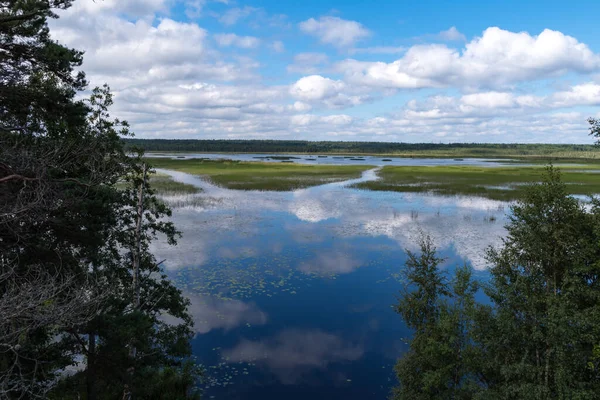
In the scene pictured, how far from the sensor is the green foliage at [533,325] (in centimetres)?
1288

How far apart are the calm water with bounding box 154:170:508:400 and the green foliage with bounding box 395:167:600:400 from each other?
2.98m

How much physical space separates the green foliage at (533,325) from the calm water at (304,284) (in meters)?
2.98

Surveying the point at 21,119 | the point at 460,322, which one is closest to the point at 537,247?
the point at 460,322

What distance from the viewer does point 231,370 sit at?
17.6m

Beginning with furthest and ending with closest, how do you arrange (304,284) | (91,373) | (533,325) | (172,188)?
(172,188)
(304,284)
(533,325)
(91,373)

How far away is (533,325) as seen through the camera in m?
14.0

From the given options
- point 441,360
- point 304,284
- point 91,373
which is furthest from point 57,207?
point 304,284

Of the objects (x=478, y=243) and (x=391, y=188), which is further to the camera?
(x=391, y=188)

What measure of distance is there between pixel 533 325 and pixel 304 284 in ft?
49.5

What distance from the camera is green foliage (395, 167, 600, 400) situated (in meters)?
12.9

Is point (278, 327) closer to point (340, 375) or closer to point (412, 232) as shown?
point (340, 375)

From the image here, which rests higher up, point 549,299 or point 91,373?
point 549,299

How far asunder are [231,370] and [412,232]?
2517 centimetres

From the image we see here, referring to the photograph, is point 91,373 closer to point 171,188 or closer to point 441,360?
point 441,360
